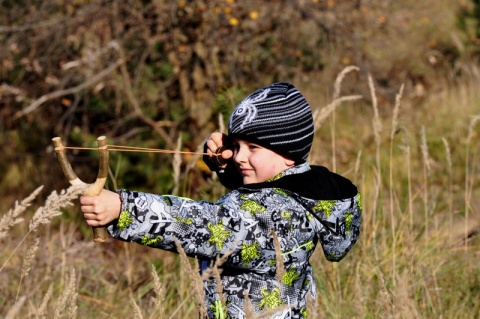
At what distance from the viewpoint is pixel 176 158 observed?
294cm

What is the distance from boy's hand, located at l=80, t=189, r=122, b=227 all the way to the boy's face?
Answer: 481mm

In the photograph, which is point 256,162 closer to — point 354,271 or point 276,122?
point 276,122

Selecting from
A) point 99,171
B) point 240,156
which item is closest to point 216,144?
point 240,156

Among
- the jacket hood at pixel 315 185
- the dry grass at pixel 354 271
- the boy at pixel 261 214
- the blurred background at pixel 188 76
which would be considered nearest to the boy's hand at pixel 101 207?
the boy at pixel 261 214

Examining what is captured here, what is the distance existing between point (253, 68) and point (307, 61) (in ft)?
2.01

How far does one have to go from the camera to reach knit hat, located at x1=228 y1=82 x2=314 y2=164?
6.69 ft

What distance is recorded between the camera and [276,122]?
2051mm

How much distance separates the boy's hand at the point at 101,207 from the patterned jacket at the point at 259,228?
0.09 ft

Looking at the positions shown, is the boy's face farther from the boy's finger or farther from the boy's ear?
the boy's finger

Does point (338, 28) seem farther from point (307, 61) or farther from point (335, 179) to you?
point (335, 179)

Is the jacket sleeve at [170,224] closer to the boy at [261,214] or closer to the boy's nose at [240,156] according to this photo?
the boy at [261,214]

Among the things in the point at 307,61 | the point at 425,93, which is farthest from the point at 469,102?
the point at 307,61

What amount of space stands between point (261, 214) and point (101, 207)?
42cm

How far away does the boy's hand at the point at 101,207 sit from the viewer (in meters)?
1.65
